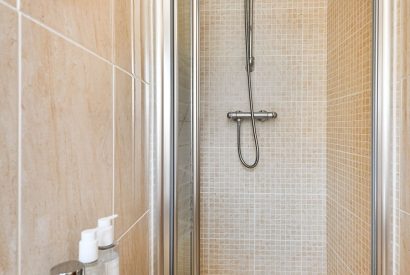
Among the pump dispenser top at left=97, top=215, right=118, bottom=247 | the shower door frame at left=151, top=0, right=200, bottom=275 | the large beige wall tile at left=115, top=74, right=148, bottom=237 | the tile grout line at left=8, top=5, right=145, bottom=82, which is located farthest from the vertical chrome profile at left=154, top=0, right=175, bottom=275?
the pump dispenser top at left=97, top=215, right=118, bottom=247

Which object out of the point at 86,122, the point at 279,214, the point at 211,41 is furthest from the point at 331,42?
the point at 86,122

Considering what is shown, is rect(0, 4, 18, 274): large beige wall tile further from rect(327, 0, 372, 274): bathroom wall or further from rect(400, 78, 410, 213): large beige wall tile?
rect(327, 0, 372, 274): bathroom wall

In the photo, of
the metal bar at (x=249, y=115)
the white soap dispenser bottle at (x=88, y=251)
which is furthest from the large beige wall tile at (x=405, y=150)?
the metal bar at (x=249, y=115)

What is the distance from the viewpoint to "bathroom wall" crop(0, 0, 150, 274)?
1.08 ft

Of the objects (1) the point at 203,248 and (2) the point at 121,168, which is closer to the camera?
(2) the point at 121,168

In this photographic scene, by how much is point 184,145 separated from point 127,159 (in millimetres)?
358

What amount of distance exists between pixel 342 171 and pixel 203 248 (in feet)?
2.77

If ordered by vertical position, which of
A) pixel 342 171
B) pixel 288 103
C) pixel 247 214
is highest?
pixel 288 103

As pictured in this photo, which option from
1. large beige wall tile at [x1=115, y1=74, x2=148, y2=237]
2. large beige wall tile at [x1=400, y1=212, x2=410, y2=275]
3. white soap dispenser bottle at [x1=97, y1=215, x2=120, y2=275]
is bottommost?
large beige wall tile at [x1=400, y1=212, x2=410, y2=275]

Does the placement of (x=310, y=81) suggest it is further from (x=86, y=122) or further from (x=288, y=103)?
(x=86, y=122)

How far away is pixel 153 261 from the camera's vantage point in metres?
0.88

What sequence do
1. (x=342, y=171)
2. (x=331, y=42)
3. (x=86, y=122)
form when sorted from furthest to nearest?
(x=331, y=42) → (x=342, y=171) → (x=86, y=122)

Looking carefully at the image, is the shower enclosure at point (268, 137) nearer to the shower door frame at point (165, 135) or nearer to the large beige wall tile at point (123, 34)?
the shower door frame at point (165, 135)

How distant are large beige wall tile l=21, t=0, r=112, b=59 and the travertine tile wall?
701mm
